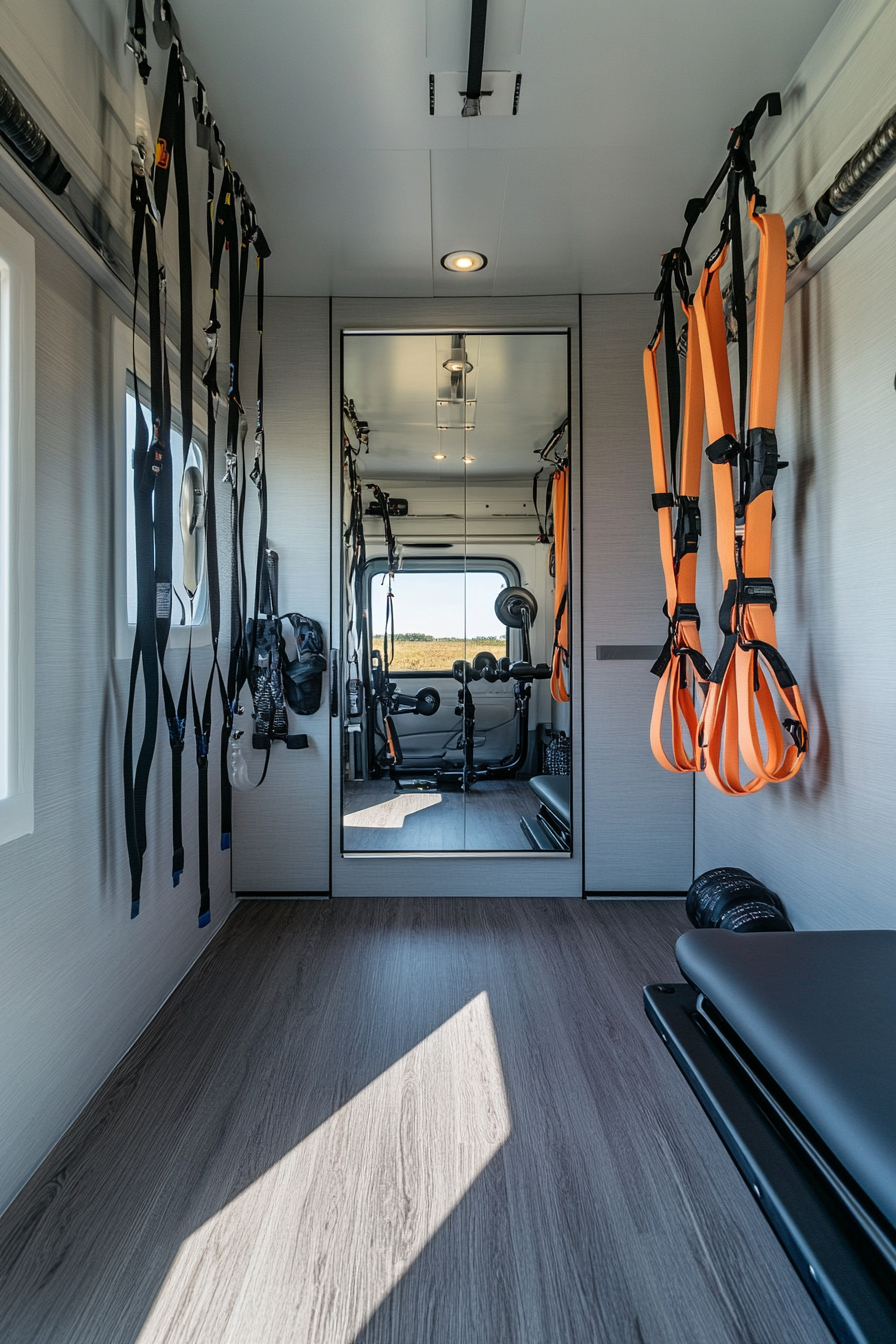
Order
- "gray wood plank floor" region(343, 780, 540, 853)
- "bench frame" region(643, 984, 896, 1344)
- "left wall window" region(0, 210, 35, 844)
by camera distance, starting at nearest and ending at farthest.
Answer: "bench frame" region(643, 984, 896, 1344) → "left wall window" region(0, 210, 35, 844) → "gray wood plank floor" region(343, 780, 540, 853)

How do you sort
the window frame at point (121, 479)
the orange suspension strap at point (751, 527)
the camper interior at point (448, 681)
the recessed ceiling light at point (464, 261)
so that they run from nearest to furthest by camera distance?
the camper interior at point (448, 681)
the orange suspension strap at point (751, 527)
the window frame at point (121, 479)
the recessed ceiling light at point (464, 261)

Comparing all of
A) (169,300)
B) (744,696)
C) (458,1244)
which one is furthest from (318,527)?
(458,1244)

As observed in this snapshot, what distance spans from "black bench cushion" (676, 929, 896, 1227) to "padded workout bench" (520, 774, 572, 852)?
1.63 m

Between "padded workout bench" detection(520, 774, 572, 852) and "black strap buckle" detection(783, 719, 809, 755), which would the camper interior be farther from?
"black strap buckle" detection(783, 719, 809, 755)

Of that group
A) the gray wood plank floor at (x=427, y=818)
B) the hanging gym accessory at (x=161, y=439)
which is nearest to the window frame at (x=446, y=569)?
the gray wood plank floor at (x=427, y=818)

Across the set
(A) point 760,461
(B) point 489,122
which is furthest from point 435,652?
(B) point 489,122

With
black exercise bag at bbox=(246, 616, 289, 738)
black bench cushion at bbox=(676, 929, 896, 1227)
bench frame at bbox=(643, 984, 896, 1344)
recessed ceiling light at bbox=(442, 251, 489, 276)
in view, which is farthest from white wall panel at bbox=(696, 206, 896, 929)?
black exercise bag at bbox=(246, 616, 289, 738)

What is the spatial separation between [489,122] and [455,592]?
1687mm

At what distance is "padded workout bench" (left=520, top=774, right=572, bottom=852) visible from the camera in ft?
10.8

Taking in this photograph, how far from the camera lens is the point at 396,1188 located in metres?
1.54

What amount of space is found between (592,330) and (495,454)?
71 cm

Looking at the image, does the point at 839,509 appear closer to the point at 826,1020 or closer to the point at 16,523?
the point at 826,1020

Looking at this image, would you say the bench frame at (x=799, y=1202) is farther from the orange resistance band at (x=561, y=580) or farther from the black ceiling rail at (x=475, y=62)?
the black ceiling rail at (x=475, y=62)

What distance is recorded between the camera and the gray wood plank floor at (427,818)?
330 cm
